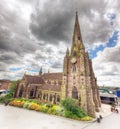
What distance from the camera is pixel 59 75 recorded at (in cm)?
4644

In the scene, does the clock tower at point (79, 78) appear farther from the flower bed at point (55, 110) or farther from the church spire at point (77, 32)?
the flower bed at point (55, 110)

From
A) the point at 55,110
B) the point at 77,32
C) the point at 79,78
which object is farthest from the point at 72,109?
the point at 77,32

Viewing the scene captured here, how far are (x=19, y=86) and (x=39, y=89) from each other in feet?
30.1

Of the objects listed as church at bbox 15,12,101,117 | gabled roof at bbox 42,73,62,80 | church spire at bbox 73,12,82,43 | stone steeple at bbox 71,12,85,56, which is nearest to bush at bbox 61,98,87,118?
church at bbox 15,12,101,117

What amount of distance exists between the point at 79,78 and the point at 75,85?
250 centimetres

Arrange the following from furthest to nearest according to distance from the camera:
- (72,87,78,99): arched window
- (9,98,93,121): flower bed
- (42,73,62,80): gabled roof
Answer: (42,73,62,80): gabled roof, (72,87,78,99): arched window, (9,98,93,121): flower bed

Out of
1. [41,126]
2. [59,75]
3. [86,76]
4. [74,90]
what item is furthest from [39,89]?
[41,126]

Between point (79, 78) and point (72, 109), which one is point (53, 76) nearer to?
point (79, 78)

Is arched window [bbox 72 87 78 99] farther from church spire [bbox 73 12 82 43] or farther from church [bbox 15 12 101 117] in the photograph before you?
church spire [bbox 73 12 82 43]

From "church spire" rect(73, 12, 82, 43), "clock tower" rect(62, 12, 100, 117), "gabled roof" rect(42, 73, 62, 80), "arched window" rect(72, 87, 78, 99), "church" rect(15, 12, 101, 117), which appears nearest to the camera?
"clock tower" rect(62, 12, 100, 117)

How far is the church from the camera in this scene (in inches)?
1118

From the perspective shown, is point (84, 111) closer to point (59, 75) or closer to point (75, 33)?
point (59, 75)

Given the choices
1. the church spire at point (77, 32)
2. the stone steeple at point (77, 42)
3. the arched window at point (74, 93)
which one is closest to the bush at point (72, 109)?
the arched window at point (74, 93)

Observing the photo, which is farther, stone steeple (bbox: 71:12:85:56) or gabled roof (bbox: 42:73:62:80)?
gabled roof (bbox: 42:73:62:80)
